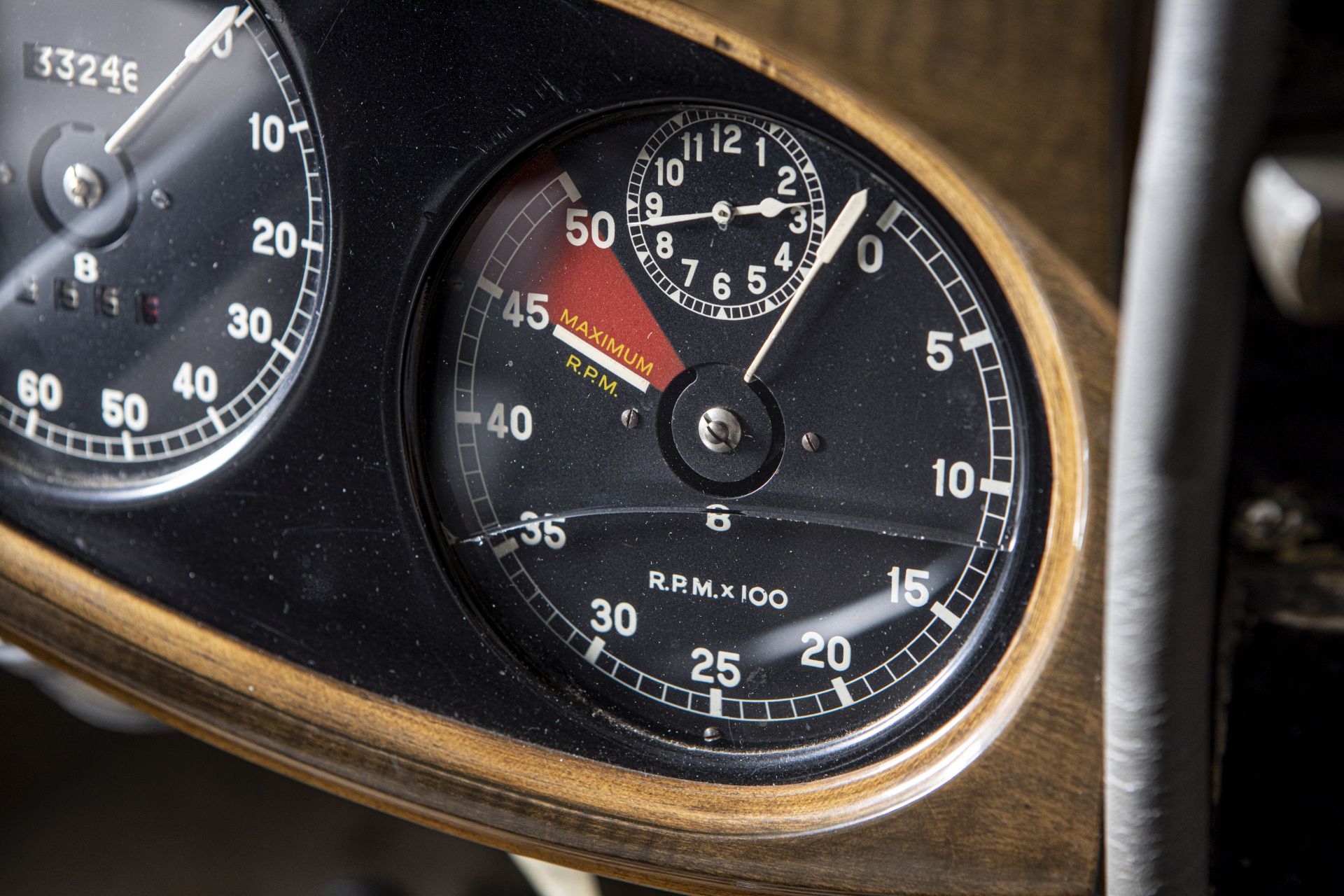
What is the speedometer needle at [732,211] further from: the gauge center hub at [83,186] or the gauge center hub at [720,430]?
the gauge center hub at [83,186]

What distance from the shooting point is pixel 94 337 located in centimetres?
128

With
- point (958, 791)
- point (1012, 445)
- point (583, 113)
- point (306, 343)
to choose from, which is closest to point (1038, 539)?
point (1012, 445)

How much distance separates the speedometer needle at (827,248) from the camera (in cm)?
96

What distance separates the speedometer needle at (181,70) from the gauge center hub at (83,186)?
2cm

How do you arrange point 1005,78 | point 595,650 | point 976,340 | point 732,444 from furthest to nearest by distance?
point 595,650 < point 732,444 < point 976,340 < point 1005,78

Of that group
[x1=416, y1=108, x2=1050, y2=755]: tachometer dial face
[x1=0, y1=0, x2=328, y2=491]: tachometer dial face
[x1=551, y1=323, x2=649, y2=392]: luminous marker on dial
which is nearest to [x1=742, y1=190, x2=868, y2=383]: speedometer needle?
[x1=416, y1=108, x2=1050, y2=755]: tachometer dial face

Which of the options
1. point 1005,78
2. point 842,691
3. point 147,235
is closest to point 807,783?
point 842,691

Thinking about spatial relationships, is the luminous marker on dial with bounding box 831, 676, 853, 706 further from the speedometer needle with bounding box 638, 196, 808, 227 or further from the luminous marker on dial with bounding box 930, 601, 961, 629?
the speedometer needle with bounding box 638, 196, 808, 227

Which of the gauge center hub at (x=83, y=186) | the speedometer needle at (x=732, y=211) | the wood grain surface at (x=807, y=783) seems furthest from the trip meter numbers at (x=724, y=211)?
the gauge center hub at (x=83, y=186)

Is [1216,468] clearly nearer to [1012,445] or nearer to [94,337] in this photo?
[1012,445]

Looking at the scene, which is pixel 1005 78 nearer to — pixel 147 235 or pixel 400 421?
pixel 400 421

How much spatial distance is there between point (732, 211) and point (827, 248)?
3.4 inches

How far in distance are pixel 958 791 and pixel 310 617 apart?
617 mm

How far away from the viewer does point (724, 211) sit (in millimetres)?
1006
